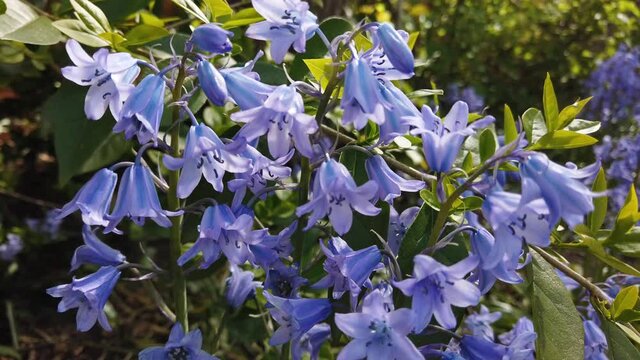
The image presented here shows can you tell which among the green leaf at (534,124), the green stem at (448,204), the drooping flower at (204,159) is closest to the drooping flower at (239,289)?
the drooping flower at (204,159)

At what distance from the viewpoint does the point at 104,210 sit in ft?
3.58

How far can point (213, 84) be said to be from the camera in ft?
3.27

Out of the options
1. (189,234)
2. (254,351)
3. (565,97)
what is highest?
(189,234)

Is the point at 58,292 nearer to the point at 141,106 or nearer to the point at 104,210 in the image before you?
the point at 104,210

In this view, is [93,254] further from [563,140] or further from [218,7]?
[563,140]

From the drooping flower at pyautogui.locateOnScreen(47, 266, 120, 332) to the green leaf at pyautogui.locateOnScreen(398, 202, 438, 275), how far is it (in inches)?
18.9

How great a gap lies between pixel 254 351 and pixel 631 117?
6.29 feet

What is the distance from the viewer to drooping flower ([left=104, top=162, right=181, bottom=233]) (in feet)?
3.49

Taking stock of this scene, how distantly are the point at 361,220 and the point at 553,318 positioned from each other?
33 centimetres

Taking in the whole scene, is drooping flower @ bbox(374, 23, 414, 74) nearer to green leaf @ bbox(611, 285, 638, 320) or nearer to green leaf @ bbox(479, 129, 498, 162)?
green leaf @ bbox(479, 129, 498, 162)

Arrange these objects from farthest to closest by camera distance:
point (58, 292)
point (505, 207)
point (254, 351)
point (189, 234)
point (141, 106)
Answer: point (254, 351)
point (189, 234)
point (58, 292)
point (141, 106)
point (505, 207)

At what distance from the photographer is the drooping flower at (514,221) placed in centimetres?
88

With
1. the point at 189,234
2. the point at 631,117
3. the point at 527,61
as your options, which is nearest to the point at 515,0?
→ the point at 527,61

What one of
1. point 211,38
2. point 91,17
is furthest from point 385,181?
point 91,17
